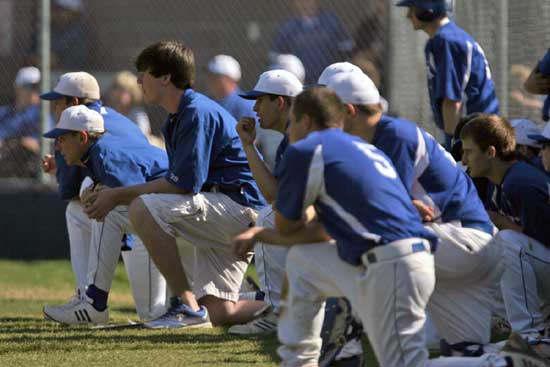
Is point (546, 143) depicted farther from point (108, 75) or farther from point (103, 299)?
point (108, 75)

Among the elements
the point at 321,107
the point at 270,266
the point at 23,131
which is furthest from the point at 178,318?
the point at 23,131

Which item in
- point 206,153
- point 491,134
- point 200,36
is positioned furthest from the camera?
point 200,36

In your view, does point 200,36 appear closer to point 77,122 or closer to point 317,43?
point 317,43

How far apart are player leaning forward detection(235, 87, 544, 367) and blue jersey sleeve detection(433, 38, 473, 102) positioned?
100 inches

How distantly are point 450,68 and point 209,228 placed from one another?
5.74 ft

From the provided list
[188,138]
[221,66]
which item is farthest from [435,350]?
[221,66]

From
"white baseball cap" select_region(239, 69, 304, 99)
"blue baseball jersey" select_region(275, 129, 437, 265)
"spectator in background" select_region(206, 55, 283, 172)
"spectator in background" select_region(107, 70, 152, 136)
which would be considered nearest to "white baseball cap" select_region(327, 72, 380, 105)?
"blue baseball jersey" select_region(275, 129, 437, 265)

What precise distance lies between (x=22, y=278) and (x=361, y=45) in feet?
12.2

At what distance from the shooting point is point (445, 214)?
5.33 m

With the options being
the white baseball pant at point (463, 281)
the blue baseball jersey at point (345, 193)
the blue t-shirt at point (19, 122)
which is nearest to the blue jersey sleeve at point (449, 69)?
the white baseball pant at point (463, 281)

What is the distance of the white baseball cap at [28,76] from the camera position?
11.2 meters

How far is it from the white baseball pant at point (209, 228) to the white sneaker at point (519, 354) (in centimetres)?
263

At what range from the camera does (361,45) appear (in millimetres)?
10820

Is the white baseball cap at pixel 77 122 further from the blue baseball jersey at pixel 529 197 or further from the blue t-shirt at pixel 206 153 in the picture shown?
the blue baseball jersey at pixel 529 197
